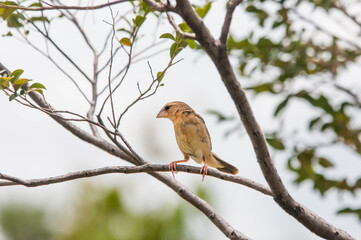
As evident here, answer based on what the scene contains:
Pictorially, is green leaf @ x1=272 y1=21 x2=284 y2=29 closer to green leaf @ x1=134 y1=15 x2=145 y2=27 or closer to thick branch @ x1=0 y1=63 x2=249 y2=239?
green leaf @ x1=134 y1=15 x2=145 y2=27

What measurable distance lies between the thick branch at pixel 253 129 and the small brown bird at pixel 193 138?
1.67m

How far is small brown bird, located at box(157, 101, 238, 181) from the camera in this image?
4.22m

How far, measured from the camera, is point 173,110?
448cm

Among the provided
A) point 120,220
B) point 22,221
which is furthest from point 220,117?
point 22,221

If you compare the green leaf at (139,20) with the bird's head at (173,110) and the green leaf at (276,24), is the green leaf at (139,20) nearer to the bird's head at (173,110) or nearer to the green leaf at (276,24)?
the bird's head at (173,110)

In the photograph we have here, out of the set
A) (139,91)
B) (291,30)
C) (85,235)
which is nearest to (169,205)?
(85,235)

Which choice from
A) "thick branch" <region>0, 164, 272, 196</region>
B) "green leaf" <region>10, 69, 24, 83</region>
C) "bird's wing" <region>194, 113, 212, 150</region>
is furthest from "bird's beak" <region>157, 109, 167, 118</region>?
"green leaf" <region>10, 69, 24, 83</region>

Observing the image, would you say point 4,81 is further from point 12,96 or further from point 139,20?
point 139,20

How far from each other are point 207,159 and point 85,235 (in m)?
7.45

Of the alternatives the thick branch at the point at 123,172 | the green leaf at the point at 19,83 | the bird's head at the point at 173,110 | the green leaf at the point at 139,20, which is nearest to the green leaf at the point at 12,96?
the green leaf at the point at 19,83

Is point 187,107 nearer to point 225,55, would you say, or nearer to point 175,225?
point 225,55

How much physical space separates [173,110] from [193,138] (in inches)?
15.6

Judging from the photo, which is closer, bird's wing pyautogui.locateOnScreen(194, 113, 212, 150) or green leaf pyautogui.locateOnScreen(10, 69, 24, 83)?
green leaf pyautogui.locateOnScreen(10, 69, 24, 83)

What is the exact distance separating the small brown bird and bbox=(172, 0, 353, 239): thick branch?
5.49ft
